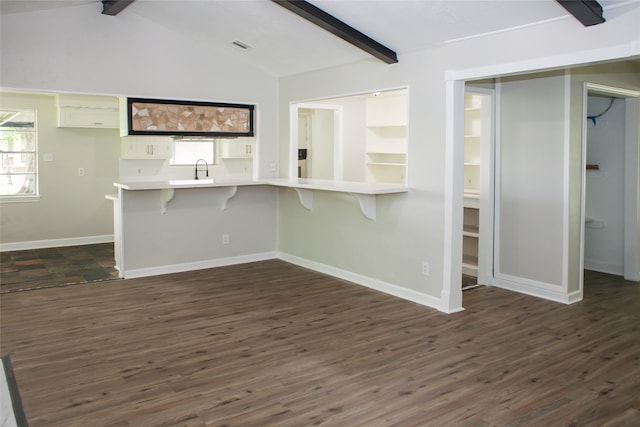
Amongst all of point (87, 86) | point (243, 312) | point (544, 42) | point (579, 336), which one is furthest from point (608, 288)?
point (87, 86)

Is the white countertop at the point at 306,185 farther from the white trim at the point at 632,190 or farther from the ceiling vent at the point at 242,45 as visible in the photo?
the white trim at the point at 632,190

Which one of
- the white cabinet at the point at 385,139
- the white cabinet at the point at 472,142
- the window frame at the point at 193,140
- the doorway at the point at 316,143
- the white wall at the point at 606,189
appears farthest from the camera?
the doorway at the point at 316,143

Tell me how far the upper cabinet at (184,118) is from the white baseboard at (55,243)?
2371mm

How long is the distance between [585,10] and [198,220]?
4.38m

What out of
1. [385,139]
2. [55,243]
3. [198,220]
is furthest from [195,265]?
[385,139]

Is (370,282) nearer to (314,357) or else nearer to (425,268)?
(425,268)

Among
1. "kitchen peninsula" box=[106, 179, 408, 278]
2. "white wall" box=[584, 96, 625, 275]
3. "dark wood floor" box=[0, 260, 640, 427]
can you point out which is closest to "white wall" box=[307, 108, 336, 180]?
"kitchen peninsula" box=[106, 179, 408, 278]

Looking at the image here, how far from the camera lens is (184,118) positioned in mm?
5984

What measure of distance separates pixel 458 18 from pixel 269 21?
1.78m

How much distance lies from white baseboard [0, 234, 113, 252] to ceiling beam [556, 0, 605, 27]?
663 centimetres

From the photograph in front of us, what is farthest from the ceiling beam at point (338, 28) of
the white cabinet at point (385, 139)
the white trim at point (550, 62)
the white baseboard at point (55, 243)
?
the white baseboard at point (55, 243)

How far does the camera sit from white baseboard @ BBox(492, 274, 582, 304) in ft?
16.2

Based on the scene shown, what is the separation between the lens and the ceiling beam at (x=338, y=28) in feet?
13.9

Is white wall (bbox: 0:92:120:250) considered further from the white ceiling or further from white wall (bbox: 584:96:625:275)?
white wall (bbox: 584:96:625:275)
